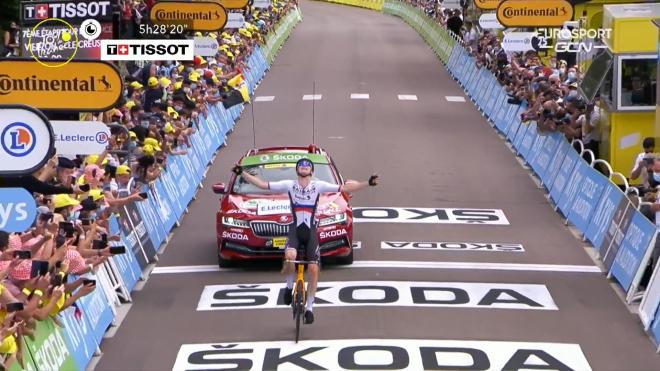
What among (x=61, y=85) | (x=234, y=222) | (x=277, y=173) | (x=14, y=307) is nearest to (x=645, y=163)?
(x=277, y=173)

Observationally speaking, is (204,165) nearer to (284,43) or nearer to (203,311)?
(203,311)

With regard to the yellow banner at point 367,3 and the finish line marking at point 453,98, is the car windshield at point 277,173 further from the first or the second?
the yellow banner at point 367,3

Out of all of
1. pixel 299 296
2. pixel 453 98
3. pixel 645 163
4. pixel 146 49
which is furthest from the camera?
pixel 453 98

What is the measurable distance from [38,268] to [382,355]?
437 cm

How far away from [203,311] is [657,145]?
8.92 metres

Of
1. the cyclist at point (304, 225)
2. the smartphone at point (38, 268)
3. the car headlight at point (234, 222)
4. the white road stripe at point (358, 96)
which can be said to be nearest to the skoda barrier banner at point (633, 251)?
the cyclist at point (304, 225)

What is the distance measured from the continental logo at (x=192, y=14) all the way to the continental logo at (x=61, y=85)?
1213 centimetres

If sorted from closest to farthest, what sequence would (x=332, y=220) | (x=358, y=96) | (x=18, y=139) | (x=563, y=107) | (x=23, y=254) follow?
1. (x=18, y=139)
2. (x=23, y=254)
3. (x=332, y=220)
4. (x=563, y=107)
5. (x=358, y=96)

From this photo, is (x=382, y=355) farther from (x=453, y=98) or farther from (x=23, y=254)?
(x=453, y=98)

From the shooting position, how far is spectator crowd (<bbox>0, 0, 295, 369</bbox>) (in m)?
12.0

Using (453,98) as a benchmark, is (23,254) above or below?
above

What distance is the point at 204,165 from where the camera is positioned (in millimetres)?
28953

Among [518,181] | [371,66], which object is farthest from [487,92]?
[371,66]

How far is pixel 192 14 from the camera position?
2892cm
